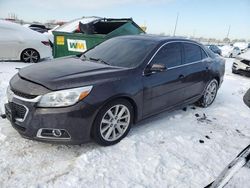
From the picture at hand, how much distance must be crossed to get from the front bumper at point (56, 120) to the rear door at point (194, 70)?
7.18ft

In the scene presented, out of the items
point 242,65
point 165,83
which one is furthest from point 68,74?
point 242,65

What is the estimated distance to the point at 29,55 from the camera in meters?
9.20

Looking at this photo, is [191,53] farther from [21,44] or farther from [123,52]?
[21,44]

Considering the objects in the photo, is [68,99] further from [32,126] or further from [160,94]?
[160,94]

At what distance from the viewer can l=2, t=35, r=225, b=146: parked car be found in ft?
9.66

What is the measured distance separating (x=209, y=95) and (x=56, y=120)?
12.2 ft

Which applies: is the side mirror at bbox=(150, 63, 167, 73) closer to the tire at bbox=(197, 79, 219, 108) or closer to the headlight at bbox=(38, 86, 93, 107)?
the headlight at bbox=(38, 86, 93, 107)

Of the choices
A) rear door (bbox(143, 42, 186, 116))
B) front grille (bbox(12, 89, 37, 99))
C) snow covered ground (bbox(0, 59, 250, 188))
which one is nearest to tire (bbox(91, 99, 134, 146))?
snow covered ground (bbox(0, 59, 250, 188))

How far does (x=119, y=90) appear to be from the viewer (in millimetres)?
3271

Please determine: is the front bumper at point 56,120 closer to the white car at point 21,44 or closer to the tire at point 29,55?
the white car at point 21,44

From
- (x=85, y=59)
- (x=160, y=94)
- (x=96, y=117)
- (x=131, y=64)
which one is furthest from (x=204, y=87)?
(x=96, y=117)

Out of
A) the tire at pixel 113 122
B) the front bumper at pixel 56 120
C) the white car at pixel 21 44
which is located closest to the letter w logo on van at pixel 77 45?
the white car at pixel 21 44

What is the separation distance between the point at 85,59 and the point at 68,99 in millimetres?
1376

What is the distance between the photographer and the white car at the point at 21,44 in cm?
873
